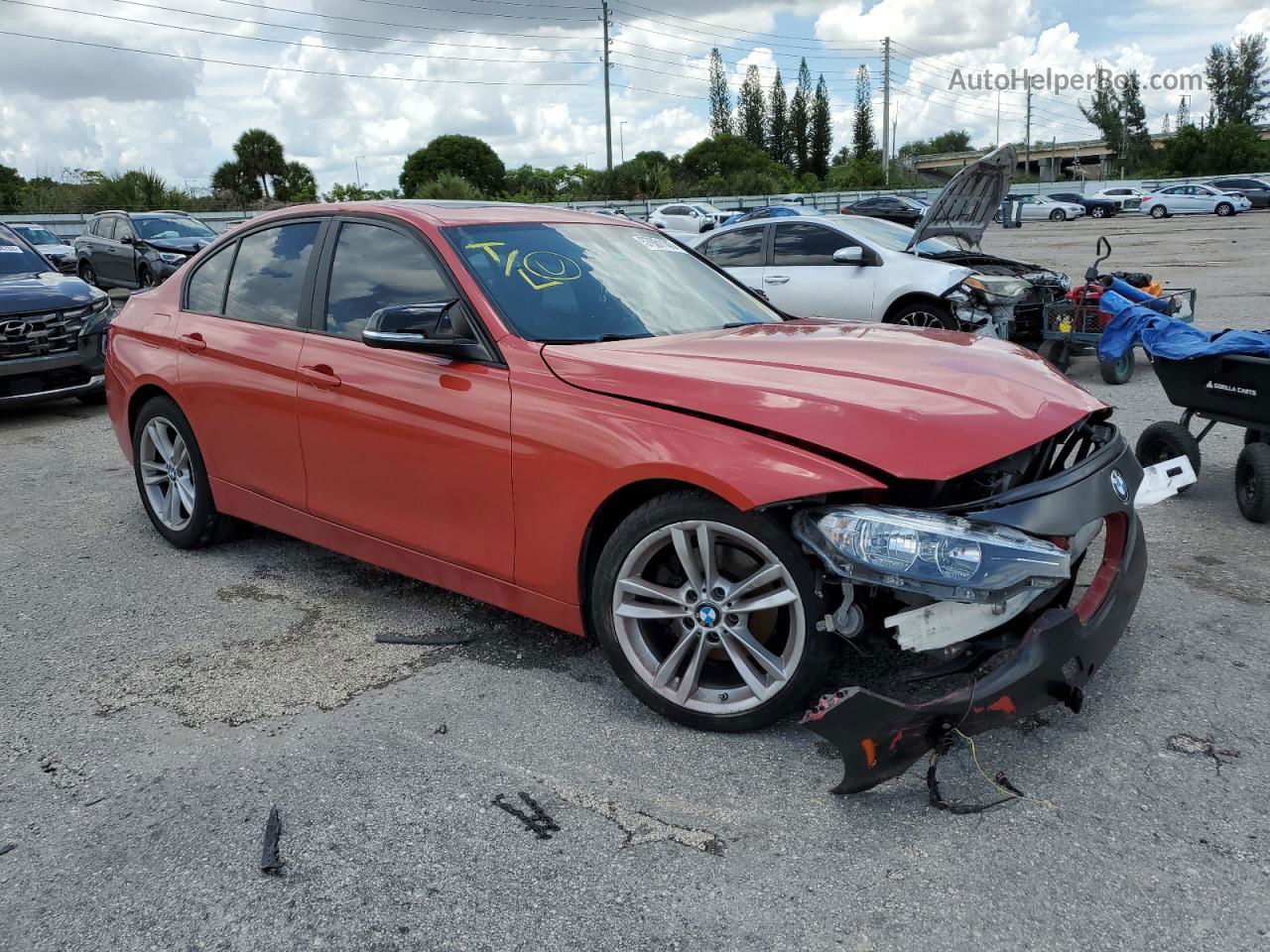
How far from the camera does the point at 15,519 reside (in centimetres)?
589

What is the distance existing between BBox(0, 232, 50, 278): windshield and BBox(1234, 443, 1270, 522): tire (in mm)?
9999

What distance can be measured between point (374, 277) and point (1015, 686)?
280 cm

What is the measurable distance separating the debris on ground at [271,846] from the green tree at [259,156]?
77.8m

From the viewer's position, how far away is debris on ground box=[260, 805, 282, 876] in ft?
8.63

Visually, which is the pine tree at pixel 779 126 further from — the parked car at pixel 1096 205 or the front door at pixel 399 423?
the front door at pixel 399 423

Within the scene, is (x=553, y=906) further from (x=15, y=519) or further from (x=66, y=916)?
(x=15, y=519)

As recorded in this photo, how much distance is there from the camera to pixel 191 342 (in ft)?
15.9

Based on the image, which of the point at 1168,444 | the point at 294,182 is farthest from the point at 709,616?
the point at 294,182

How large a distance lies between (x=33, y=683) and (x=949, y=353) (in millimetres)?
3415

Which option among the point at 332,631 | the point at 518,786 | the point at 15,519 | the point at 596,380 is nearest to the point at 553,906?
the point at 518,786

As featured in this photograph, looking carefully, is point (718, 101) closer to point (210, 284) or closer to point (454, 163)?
point (454, 163)

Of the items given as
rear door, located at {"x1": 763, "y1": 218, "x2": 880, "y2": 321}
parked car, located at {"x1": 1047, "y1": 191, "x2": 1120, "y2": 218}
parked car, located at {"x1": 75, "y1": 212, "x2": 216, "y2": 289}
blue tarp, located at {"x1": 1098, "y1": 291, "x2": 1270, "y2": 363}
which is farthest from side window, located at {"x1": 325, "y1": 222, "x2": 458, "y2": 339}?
parked car, located at {"x1": 1047, "y1": 191, "x2": 1120, "y2": 218}

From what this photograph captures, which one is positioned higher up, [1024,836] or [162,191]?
[162,191]

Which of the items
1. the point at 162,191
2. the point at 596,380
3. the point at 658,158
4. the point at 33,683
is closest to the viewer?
the point at 596,380
